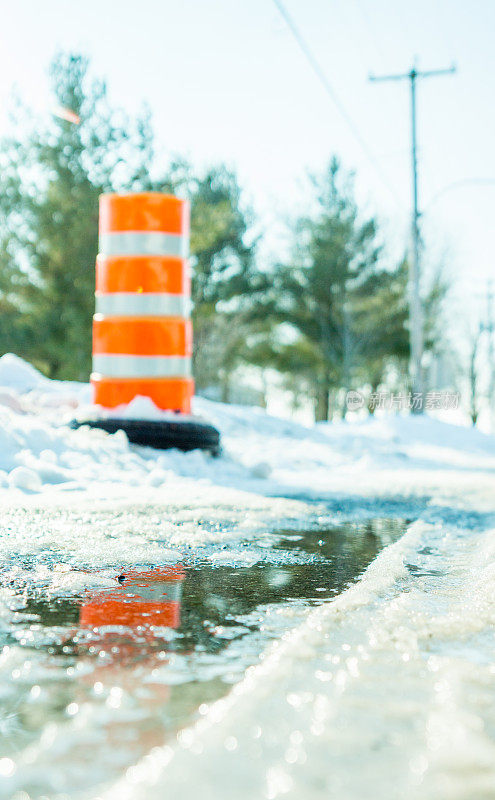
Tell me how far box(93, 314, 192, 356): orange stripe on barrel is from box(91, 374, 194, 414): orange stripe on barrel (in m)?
0.24

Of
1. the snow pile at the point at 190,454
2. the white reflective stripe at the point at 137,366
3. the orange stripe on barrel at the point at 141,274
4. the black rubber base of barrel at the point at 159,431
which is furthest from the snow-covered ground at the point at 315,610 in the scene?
the orange stripe on barrel at the point at 141,274

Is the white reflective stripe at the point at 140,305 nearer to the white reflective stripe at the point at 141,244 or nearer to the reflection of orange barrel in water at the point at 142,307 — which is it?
the reflection of orange barrel in water at the point at 142,307

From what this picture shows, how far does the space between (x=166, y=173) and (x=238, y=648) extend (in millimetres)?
25538

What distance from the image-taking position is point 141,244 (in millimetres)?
7500

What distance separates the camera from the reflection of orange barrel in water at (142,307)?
24.1 feet

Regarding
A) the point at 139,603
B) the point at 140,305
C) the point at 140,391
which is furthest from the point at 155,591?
the point at 140,305

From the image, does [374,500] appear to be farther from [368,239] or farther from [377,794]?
[368,239]

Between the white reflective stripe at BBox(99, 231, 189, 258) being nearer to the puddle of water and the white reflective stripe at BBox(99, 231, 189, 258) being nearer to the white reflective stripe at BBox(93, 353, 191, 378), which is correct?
the white reflective stripe at BBox(93, 353, 191, 378)

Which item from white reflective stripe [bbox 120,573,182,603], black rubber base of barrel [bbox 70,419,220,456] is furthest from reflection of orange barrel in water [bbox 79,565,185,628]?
black rubber base of barrel [bbox 70,419,220,456]

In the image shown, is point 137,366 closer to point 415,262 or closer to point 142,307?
point 142,307

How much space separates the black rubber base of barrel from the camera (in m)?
6.75

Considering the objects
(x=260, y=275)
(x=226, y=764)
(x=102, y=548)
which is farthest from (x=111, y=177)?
(x=226, y=764)

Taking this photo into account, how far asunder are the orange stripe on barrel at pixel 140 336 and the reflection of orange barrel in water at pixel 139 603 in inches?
175

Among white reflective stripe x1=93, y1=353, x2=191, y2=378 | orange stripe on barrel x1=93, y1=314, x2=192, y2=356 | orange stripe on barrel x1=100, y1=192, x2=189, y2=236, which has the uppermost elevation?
orange stripe on barrel x1=100, y1=192, x2=189, y2=236
